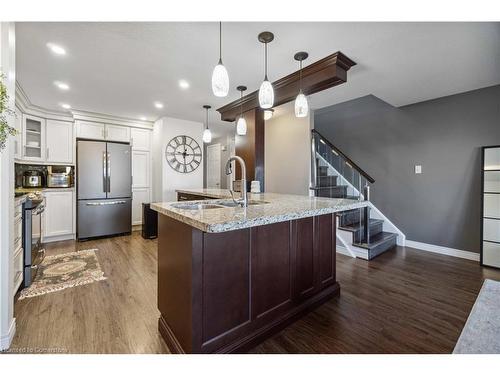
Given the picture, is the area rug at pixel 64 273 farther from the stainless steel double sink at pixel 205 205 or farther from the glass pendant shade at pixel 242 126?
the glass pendant shade at pixel 242 126

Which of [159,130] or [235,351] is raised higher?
[159,130]

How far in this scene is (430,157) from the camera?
3.62 metres

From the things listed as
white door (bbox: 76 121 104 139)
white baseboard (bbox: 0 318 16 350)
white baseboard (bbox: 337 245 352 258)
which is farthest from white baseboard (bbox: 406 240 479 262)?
white door (bbox: 76 121 104 139)

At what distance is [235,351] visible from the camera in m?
1.46

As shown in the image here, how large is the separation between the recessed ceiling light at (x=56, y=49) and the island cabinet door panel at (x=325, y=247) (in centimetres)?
290

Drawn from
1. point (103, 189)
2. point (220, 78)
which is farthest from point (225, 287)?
point (103, 189)

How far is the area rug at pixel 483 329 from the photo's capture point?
594mm

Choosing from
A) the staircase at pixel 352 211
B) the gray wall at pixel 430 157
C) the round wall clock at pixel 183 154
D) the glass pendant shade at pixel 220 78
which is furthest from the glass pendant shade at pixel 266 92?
the round wall clock at pixel 183 154

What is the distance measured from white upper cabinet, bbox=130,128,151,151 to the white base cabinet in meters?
1.48
